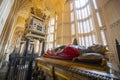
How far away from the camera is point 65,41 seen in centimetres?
813

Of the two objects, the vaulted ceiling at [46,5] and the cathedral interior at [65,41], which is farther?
the vaulted ceiling at [46,5]

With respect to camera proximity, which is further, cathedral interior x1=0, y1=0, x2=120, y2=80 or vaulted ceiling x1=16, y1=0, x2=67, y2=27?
vaulted ceiling x1=16, y1=0, x2=67, y2=27

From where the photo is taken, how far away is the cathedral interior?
1.04 metres

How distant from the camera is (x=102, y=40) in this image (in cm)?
530

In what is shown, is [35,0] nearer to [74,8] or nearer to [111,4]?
[74,8]

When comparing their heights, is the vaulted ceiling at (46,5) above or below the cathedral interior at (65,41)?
above

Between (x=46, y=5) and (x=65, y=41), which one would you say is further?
(x=46, y=5)

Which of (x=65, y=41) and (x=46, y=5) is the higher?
(x=46, y=5)

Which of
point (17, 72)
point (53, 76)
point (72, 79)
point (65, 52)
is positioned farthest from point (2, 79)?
point (72, 79)

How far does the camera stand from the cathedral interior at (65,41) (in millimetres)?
1037

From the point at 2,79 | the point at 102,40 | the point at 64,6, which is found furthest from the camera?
the point at 64,6

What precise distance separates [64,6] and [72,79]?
32.1 ft

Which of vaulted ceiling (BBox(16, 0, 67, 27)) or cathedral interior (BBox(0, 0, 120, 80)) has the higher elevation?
vaulted ceiling (BBox(16, 0, 67, 27))

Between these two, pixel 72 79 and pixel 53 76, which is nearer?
pixel 72 79
